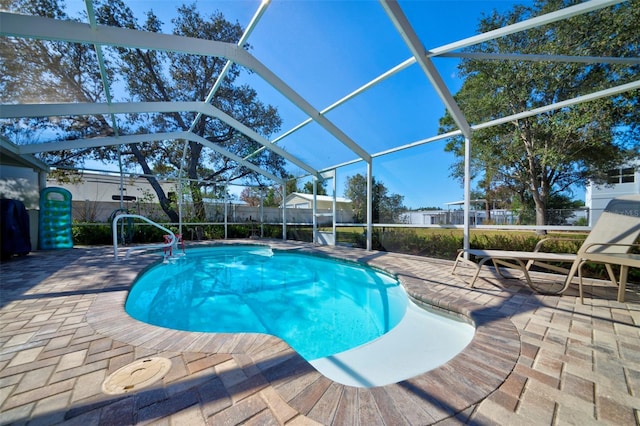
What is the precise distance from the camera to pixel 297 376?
1579 millimetres

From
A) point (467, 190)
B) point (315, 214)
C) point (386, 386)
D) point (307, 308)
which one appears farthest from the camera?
point (315, 214)

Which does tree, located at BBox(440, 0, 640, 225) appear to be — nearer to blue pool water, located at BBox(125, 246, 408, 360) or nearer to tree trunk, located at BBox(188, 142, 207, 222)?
blue pool water, located at BBox(125, 246, 408, 360)

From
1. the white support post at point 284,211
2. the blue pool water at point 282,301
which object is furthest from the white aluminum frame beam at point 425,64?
the white support post at point 284,211

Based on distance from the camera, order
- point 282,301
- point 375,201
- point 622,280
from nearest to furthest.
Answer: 1. point 622,280
2. point 282,301
3. point 375,201

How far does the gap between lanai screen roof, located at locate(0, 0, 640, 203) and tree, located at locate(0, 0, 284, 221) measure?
1.68ft

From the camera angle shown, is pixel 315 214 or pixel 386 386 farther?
pixel 315 214

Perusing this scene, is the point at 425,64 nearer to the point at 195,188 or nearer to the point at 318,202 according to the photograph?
the point at 318,202

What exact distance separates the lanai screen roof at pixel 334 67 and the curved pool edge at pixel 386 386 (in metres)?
3.72

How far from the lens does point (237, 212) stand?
12.1m

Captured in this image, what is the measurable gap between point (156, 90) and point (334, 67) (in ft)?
18.5

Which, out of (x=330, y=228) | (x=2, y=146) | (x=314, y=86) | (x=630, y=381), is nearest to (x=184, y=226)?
(x=2, y=146)

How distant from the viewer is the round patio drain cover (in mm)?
1475

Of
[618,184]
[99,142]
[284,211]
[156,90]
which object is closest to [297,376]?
[618,184]

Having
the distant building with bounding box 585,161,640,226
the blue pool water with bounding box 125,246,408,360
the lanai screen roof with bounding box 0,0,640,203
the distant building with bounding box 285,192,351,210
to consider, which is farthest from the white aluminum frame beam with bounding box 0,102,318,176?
the distant building with bounding box 585,161,640,226
